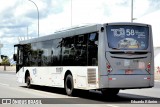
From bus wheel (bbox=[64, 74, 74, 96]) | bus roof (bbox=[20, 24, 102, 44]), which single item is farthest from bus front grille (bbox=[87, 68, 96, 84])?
bus wheel (bbox=[64, 74, 74, 96])

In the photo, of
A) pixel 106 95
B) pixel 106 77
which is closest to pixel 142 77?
pixel 106 77

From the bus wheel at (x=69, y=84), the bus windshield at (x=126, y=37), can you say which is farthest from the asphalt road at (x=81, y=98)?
the bus windshield at (x=126, y=37)

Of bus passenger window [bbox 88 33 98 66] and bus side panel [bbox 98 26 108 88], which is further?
bus passenger window [bbox 88 33 98 66]

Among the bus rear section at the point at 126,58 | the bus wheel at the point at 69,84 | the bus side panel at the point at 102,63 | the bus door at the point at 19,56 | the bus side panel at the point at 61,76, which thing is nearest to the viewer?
the bus side panel at the point at 102,63

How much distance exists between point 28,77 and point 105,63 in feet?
31.1

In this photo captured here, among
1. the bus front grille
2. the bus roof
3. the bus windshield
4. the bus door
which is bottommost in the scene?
the bus front grille

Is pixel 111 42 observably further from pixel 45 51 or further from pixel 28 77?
pixel 28 77

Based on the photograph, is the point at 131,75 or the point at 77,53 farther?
the point at 77,53

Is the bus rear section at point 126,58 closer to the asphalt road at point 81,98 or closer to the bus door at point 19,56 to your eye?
the asphalt road at point 81,98

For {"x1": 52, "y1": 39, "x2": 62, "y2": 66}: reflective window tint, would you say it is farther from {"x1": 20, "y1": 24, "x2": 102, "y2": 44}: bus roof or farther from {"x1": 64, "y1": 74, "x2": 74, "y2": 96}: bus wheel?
{"x1": 64, "y1": 74, "x2": 74, "y2": 96}: bus wheel

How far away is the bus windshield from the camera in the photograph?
14828 millimetres

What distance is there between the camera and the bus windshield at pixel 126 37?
14.8 m

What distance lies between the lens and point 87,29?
15766 mm

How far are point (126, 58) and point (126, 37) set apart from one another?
790mm
